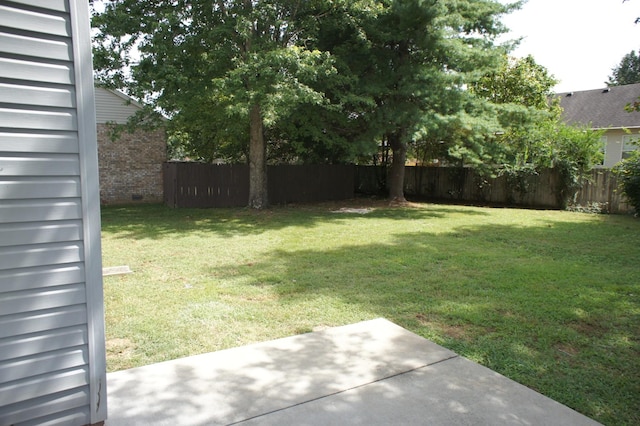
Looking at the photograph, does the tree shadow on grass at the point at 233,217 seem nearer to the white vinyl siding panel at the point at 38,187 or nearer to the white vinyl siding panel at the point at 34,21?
the white vinyl siding panel at the point at 38,187

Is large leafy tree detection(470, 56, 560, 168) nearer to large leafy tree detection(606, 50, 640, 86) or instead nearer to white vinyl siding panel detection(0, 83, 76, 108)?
white vinyl siding panel detection(0, 83, 76, 108)

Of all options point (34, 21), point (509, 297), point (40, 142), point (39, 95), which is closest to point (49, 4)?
point (34, 21)

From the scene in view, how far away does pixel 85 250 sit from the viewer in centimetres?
222

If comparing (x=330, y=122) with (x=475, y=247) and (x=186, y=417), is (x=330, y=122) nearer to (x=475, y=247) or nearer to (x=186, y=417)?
(x=475, y=247)

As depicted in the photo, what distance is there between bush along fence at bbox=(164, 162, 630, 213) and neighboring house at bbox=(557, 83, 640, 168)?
7.90 metres

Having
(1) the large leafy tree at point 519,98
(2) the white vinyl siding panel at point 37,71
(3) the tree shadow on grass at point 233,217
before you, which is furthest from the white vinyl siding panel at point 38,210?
(1) the large leafy tree at point 519,98

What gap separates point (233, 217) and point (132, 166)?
6.27m

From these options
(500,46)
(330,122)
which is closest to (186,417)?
(330,122)

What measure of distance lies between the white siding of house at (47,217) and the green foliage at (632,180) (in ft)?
45.7

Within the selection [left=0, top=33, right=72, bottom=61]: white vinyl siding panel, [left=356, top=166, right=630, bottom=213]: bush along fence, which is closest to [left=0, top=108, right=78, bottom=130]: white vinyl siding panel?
[left=0, top=33, right=72, bottom=61]: white vinyl siding panel

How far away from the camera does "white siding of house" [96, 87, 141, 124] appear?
15.4 metres

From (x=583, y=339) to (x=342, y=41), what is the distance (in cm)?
1170

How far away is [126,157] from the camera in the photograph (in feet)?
52.1

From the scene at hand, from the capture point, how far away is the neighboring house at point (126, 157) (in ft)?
50.9
